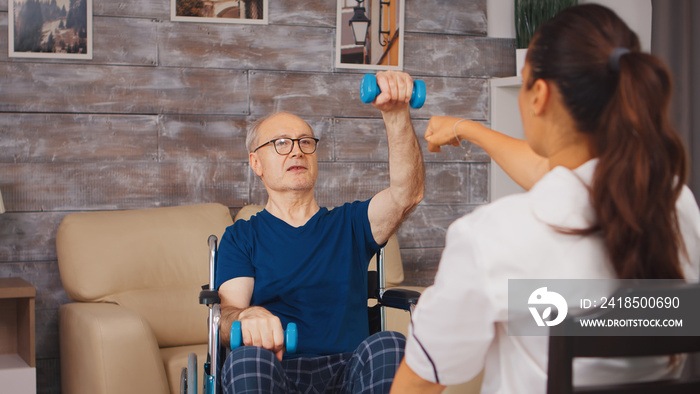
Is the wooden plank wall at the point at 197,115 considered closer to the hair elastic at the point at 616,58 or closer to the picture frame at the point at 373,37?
the picture frame at the point at 373,37

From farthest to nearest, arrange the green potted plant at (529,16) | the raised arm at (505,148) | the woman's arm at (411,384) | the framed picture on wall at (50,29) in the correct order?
the green potted plant at (529,16) → the framed picture on wall at (50,29) → the raised arm at (505,148) → the woman's arm at (411,384)

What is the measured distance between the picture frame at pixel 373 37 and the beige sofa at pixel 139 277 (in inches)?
39.4

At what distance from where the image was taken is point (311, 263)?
1.98 meters

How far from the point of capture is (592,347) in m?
0.85

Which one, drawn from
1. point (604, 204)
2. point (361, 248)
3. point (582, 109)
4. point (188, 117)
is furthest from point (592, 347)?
point (188, 117)

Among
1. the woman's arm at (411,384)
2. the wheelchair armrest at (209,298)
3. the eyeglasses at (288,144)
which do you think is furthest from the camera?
the eyeglasses at (288,144)

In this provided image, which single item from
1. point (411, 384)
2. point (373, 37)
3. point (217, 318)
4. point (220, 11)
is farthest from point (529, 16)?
point (411, 384)

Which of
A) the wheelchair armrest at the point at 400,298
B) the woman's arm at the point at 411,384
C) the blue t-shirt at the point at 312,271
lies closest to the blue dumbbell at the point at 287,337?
the blue t-shirt at the point at 312,271

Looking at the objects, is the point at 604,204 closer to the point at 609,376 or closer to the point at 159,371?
the point at 609,376

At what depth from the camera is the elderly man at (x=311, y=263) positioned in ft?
5.53

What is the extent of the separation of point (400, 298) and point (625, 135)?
1.19 meters

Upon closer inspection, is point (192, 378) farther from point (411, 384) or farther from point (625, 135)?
point (625, 135)

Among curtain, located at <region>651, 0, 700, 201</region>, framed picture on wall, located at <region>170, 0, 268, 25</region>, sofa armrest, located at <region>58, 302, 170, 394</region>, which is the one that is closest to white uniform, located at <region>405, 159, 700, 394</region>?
sofa armrest, located at <region>58, 302, 170, 394</region>

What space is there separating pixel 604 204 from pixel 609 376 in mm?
223
